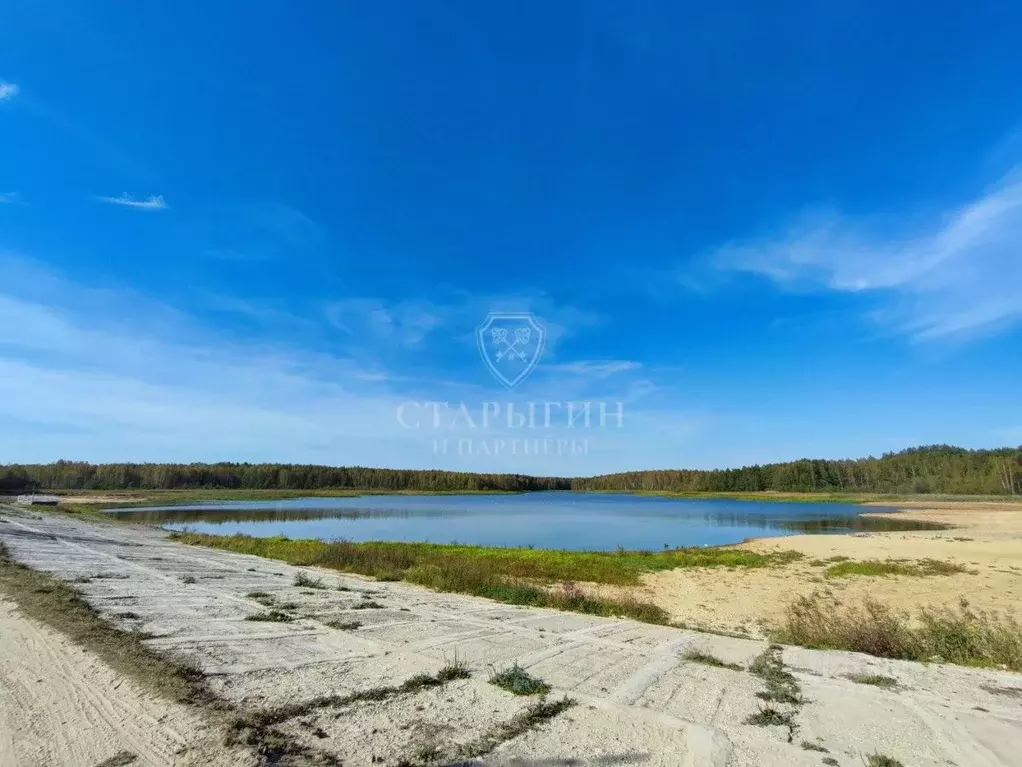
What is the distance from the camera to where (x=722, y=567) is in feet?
82.4

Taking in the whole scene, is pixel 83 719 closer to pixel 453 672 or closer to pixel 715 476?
pixel 453 672

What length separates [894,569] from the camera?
22.8 meters

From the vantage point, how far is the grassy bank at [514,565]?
1355cm

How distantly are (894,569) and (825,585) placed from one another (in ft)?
17.7

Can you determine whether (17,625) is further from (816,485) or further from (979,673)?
(816,485)

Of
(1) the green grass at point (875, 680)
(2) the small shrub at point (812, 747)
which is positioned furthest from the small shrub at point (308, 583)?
(2) the small shrub at point (812, 747)

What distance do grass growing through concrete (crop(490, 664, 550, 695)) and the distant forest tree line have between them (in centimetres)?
13248

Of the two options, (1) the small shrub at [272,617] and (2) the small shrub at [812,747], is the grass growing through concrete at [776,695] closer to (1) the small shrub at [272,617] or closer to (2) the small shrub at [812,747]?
(2) the small shrub at [812,747]

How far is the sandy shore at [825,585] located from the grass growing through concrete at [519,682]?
806 centimetres

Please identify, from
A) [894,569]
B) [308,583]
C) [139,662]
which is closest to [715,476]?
[894,569]

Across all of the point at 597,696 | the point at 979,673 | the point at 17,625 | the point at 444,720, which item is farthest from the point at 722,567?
the point at 17,625

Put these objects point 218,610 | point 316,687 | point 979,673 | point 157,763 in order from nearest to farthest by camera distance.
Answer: point 157,763, point 316,687, point 979,673, point 218,610

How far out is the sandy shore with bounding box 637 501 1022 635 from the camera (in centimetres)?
1550

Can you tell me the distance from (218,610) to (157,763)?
673 cm
